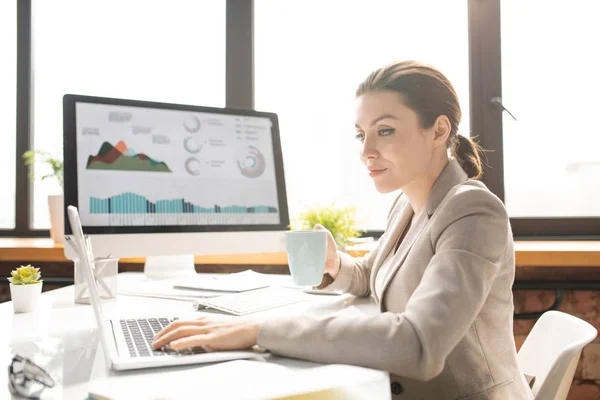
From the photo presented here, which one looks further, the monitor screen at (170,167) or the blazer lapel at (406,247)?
the monitor screen at (170,167)

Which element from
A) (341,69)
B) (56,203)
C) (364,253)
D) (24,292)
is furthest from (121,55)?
(24,292)

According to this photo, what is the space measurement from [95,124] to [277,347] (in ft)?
2.92

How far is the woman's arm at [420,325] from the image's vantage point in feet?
2.35

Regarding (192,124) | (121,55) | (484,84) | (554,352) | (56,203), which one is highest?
(121,55)

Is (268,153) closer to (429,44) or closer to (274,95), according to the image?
(274,95)

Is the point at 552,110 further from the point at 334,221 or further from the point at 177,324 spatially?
the point at 177,324

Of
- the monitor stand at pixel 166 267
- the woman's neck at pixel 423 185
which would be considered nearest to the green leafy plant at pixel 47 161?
the monitor stand at pixel 166 267

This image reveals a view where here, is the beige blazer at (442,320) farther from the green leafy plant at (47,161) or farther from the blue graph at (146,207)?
the green leafy plant at (47,161)

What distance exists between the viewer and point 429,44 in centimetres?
231

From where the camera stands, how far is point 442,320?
0.74m

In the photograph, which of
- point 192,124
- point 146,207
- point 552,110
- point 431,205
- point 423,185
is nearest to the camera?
point 431,205

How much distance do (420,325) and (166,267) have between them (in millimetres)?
1094

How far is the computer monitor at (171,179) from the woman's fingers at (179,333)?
0.60m

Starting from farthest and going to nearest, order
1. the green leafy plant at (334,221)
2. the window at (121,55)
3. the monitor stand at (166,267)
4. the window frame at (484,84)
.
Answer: the window at (121,55) < the window frame at (484,84) < the green leafy plant at (334,221) < the monitor stand at (166,267)
